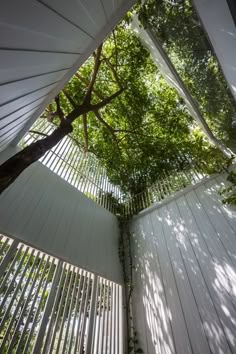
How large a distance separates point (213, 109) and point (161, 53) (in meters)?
1.00

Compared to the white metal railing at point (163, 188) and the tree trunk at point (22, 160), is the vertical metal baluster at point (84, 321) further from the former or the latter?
the tree trunk at point (22, 160)

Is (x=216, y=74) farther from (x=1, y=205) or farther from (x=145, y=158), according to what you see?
(x=145, y=158)

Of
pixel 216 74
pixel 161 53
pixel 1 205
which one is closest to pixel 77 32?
pixel 216 74

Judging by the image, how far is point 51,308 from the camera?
2.87m

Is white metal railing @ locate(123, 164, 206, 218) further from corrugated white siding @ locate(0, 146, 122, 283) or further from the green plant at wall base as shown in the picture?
corrugated white siding @ locate(0, 146, 122, 283)

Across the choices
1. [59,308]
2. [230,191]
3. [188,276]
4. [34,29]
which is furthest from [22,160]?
[230,191]

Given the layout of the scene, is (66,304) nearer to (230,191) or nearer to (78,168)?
(78,168)

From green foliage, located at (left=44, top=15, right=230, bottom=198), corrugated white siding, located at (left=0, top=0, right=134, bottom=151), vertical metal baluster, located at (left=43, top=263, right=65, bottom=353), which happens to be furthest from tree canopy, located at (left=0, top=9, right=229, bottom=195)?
corrugated white siding, located at (left=0, top=0, right=134, bottom=151)

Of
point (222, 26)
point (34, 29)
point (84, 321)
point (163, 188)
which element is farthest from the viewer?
point (163, 188)

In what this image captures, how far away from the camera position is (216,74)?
69.2 inches

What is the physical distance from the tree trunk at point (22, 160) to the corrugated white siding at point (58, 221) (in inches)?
47.0

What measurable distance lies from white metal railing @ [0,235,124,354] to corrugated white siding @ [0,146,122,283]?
0.59 ft

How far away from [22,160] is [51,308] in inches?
94.7

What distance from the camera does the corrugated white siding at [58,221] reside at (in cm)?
294
